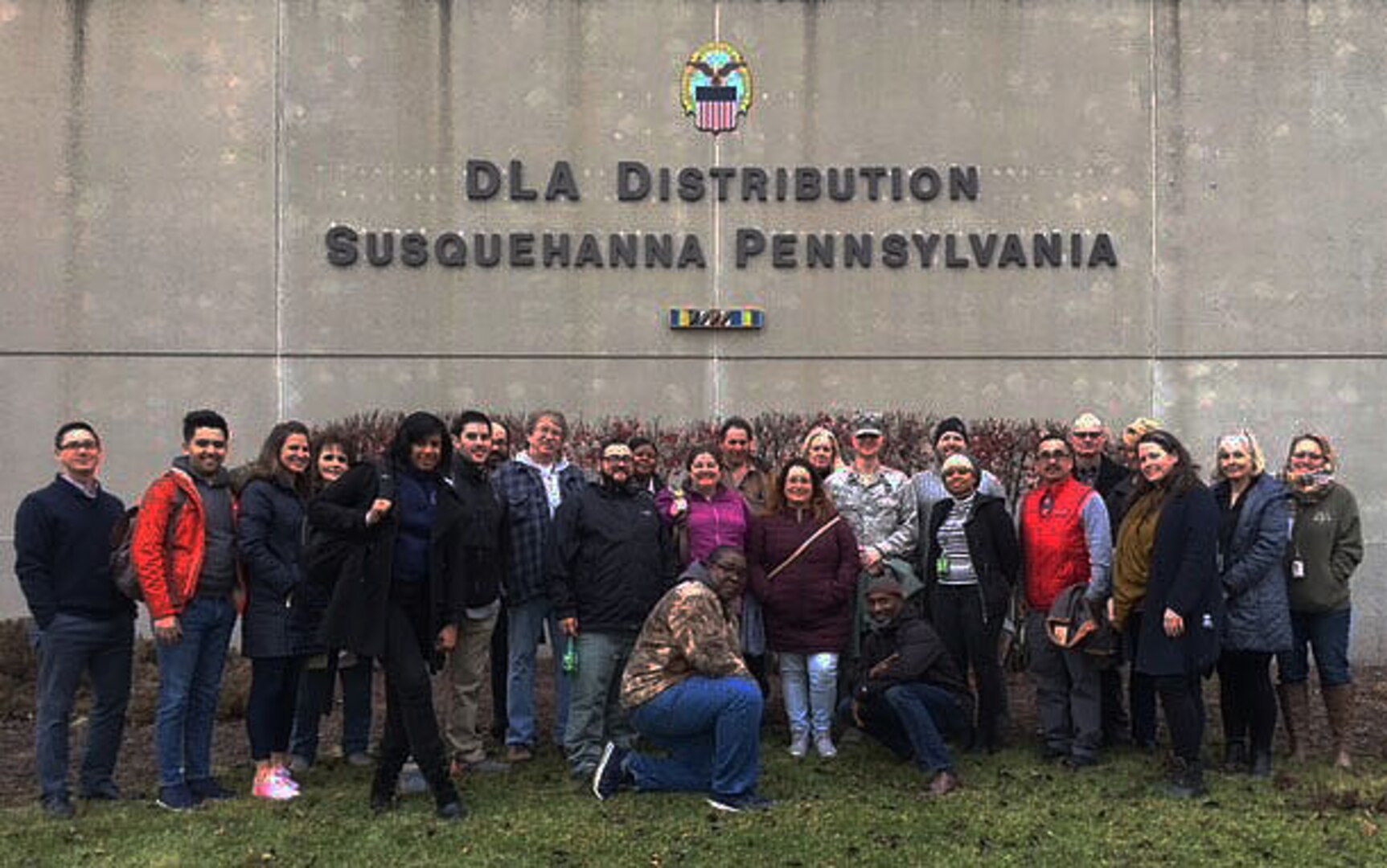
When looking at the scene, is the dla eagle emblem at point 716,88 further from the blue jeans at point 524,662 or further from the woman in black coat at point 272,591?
the woman in black coat at point 272,591

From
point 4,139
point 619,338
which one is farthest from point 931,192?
point 4,139

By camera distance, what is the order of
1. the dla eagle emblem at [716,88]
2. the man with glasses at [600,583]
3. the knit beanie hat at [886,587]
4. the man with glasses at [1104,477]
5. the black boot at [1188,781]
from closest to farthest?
the black boot at [1188,781] → the man with glasses at [600,583] → the knit beanie hat at [886,587] → the man with glasses at [1104,477] → the dla eagle emblem at [716,88]

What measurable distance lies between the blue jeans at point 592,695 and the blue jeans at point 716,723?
473 millimetres

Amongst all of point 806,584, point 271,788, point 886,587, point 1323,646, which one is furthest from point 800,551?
point 271,788

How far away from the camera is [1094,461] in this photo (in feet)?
22.6

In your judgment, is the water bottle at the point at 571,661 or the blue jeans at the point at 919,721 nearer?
the blue jeans at the point at 919,721

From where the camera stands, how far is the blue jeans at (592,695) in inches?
243

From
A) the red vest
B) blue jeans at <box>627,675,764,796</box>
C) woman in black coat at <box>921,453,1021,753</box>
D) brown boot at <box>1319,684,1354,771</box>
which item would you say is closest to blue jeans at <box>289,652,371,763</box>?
blue jeans at <box>627,675,764,796</box>

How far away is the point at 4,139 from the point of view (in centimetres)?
1007

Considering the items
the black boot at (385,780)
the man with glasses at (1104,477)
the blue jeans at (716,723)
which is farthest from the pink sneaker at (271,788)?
the man with glasses at (1104,477)

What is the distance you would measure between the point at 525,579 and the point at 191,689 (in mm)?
1688

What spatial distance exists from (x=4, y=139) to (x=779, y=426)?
6778 mm

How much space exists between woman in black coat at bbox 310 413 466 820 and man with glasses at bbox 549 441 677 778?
2.58 feet

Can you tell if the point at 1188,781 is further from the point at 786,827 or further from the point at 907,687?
the point at 786,827
